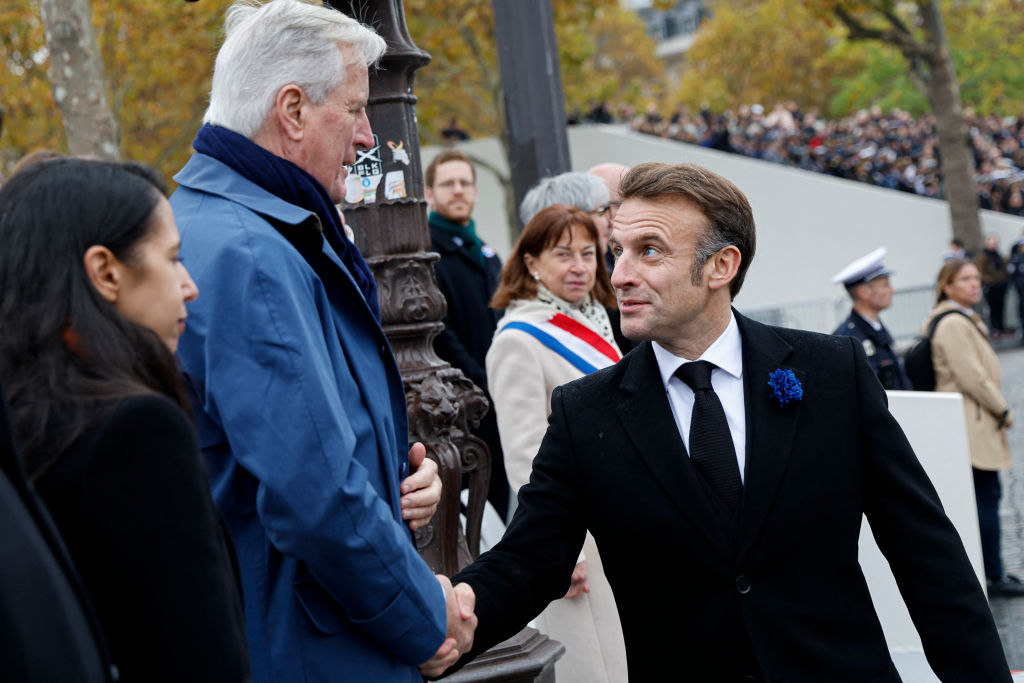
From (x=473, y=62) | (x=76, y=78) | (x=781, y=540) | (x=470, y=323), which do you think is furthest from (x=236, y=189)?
(x=473, y=62)

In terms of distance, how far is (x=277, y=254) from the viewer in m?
2.33

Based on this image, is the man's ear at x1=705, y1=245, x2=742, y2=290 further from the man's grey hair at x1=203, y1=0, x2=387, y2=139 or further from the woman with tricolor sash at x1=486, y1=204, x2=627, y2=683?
the woman with tricolor sash at x1=486, y1=204, x2=627, y2=683

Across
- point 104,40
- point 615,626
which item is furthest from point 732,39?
point 615,626

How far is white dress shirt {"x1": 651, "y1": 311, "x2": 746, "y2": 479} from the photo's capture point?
2938 millimetres

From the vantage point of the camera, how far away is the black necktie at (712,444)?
9.32 feet

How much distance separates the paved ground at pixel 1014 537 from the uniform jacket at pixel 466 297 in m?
2.80

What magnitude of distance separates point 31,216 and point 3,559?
607mm

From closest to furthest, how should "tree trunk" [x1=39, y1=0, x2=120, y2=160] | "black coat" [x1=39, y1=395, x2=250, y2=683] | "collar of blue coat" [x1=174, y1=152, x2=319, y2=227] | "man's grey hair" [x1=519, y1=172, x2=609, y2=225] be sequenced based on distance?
"black coat" [x1=39, y1=395, x2=250, y2=683]
"collar of blue coat" [x1=174, y1=152, x2=319, y2=227]
"man's grey hair" [x1=519, y1=172, x2=609, y2=225]
"tree trunk" [x1=39, y1=0, x2=120, y2=160]

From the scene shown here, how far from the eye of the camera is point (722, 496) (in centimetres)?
284

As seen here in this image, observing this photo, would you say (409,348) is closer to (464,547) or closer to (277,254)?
(464,547)

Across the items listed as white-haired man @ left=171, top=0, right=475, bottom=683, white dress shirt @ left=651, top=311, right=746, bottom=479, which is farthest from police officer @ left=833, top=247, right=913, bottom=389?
white-haired man @ left=171, top=0, right=475, bottom=683

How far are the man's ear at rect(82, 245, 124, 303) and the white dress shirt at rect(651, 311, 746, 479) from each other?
1.43 m

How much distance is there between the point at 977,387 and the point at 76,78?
26.5 feet

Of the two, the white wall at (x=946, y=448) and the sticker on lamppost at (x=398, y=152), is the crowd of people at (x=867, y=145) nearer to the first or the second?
the white wall at (x=946, y=448)
